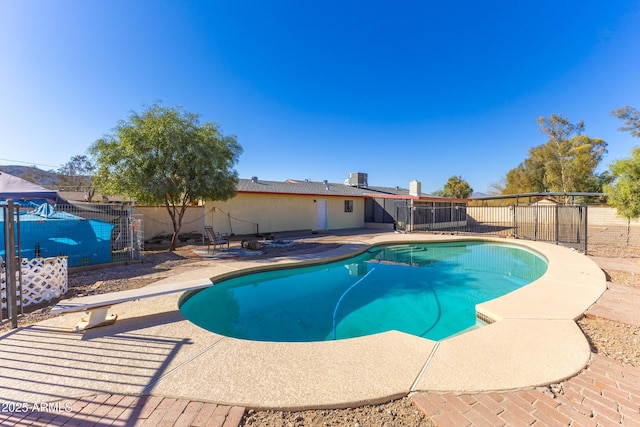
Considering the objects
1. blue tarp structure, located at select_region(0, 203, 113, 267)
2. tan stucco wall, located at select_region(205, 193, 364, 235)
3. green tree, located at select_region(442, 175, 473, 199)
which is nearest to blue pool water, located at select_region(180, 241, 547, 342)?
blue tarp structure, located at select_region(0, 203, 113, 267)

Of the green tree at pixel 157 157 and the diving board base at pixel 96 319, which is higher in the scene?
the green tree at pixel 157 157

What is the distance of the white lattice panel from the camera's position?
16.3 ft

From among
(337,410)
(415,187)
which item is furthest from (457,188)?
(337,410)

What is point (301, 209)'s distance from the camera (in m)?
17.2

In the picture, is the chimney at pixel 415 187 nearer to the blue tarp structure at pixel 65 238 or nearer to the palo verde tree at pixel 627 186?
the palo verde tree at pixel 627 186

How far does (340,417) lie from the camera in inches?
87.3

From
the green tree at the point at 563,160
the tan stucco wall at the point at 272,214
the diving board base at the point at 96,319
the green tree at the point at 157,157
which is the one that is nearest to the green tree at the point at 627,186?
the diving board base at the point at 96,319

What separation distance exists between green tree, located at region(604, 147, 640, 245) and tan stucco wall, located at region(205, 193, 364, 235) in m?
13.0

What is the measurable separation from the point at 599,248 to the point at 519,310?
10.5 m

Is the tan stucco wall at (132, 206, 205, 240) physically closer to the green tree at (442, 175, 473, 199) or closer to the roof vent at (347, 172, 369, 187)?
the roof vent at (347, 172, 369, 187)

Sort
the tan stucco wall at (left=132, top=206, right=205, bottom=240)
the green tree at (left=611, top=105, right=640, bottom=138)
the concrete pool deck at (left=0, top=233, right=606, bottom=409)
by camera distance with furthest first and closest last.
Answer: the green tree at (left=611, top=105, right=640, bottom=138)
the tan stucco wall at (left=132, top=206, right=205, bottom=240)
the concrete pool deck at (left=0, top=233, right=606, bottom=409)

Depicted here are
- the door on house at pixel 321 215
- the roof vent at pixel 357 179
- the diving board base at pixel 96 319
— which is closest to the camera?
the diving board base at pixel 96 319

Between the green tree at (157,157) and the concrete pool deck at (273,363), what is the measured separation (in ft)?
19.5

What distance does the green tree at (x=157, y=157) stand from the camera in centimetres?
906
